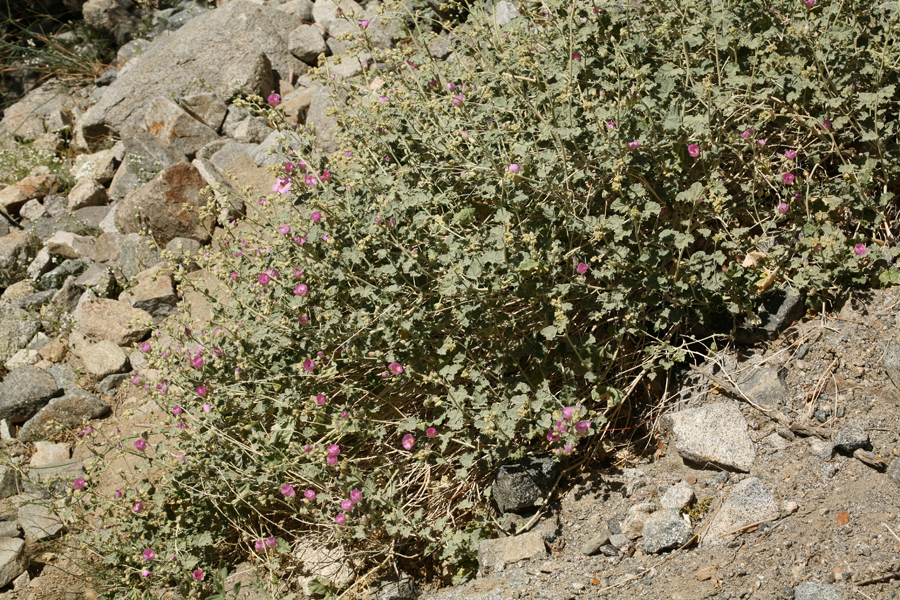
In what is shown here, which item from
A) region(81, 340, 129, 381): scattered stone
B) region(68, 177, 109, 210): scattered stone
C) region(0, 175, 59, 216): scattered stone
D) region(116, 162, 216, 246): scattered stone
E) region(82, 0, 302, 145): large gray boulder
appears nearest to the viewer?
region(81, 340, 129, 381): scattered stone

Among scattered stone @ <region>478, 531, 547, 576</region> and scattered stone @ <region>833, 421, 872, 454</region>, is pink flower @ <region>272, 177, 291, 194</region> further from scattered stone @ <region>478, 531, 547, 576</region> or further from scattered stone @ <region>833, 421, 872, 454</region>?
scattered stone @ <region>833, 421, 872, 454</region>

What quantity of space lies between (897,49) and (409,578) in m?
2.51

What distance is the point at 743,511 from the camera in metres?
2.13

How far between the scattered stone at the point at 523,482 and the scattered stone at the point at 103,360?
261 cm

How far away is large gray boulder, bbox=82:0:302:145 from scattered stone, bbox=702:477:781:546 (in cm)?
489

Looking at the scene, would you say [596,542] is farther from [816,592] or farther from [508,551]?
[816,592]

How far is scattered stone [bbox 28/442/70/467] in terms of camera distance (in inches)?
145

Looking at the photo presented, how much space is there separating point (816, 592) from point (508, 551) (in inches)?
37.4

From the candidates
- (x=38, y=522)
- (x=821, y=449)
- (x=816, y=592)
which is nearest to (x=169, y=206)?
(x=38, y=522)

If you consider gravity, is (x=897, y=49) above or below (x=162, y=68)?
below

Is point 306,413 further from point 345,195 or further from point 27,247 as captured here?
point 27,247

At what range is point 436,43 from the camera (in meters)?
5.02

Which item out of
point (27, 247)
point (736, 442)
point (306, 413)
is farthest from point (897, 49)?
point (27, 247)

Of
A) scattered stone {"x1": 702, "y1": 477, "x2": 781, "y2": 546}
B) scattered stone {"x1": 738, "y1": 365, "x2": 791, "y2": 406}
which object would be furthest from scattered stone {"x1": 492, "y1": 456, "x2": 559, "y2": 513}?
scattered stone {"x1": 738, "y1": 365, "x2": 791, "y2": 406}
